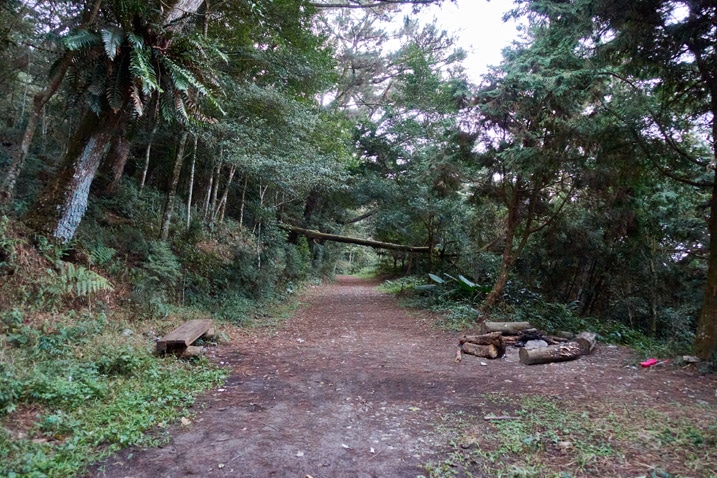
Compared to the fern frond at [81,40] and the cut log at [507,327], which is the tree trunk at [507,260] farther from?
the fern frond at [81,40]

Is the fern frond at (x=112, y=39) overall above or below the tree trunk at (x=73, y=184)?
above

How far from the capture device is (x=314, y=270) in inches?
810

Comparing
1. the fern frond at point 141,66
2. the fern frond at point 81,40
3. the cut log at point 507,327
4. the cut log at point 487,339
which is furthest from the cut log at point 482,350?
the fern frond at point 81,40

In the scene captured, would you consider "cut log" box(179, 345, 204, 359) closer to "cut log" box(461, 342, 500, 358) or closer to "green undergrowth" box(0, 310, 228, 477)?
"green undergrowth" box(0, 310, 228, 477)

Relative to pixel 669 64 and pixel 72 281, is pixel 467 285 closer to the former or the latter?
pixel 669 64

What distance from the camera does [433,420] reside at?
11.7 feet

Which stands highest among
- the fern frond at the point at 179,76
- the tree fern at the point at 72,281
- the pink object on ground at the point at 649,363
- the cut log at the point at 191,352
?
the fern frond at the point at 179,76

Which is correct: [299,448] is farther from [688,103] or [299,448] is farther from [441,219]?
[441,219]

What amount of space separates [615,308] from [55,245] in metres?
13.2

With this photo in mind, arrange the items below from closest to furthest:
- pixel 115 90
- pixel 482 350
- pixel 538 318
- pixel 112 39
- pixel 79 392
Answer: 1. pixel 79 392
2. pixel 112 39
3. pixel 115 90
4. pixel 482 350
5. pixel 538 318

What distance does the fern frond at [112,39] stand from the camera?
475 centimetres

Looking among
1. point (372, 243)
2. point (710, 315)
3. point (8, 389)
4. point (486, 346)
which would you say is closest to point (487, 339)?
point (486, 346)

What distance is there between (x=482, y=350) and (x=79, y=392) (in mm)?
5383

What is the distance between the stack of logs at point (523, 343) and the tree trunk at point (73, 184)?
652cm
